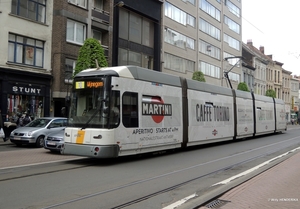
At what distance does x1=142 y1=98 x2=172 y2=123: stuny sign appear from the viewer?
12469 millimetres

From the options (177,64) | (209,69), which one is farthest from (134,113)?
(209,69)

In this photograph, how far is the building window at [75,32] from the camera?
1054 inches

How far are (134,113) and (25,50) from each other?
1554 cm

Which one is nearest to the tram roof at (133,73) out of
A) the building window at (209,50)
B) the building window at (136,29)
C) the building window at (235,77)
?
the building window at (136,29)

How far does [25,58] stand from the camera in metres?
24.3

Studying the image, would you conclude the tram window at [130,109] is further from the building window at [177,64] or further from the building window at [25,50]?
the building window at [177,64]

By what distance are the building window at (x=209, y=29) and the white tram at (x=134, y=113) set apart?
30.1m

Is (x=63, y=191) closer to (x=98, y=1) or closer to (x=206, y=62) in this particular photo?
(x=98, y=1)

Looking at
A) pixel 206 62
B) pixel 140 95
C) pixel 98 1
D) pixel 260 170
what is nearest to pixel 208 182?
pixel 260 170

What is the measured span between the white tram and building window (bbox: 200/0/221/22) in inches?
1244

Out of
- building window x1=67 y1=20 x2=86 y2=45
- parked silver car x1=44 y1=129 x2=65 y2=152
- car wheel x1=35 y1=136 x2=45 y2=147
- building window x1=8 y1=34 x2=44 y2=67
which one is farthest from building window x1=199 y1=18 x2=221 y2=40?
parked silver car x1=44 y1=129 x2=65 y2=152

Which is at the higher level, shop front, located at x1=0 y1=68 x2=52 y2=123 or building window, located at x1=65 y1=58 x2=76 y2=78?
building window, located at x1=65 y1=58 x2=76 y2=78

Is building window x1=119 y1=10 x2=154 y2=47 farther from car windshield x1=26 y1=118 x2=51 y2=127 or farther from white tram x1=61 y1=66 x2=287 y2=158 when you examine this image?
white tram x1=61 y1=66 x2=287 y2=158

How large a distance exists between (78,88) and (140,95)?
2.17 m
